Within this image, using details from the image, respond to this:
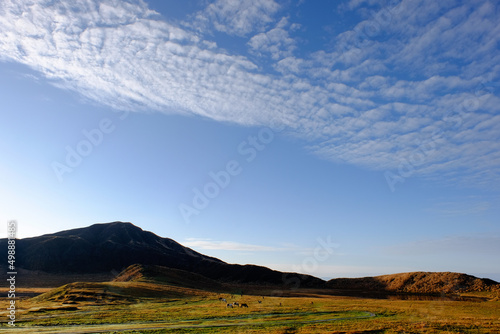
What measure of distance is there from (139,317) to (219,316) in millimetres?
12344

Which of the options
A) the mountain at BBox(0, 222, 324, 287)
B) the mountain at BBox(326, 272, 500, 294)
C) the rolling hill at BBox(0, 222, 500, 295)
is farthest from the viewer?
the mountain at BBox(0, 222, 324, 287)

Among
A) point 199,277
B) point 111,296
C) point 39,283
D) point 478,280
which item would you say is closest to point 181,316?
point 111,296

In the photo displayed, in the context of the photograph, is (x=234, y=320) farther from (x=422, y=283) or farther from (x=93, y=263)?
(x=93, y=263)

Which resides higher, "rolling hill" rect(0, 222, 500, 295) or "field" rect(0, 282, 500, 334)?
"rolling hill" rect(0, 222, 500, 295)

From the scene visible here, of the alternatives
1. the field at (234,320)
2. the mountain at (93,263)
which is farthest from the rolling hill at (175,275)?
the field at (234,320)

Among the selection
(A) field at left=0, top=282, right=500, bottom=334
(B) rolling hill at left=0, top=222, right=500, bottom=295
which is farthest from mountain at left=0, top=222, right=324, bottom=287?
(A) field at left=0, top=282, right=500, bottom=334

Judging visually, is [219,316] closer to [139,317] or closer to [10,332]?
[139,317]

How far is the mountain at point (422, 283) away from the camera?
103425 millimetres

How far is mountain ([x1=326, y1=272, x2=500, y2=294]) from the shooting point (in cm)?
10343

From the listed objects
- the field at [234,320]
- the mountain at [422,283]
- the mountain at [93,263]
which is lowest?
the field at [234,320]

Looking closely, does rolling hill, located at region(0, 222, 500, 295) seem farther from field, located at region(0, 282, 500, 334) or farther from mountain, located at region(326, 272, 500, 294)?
field, located at region(0, 282, 500, 334)

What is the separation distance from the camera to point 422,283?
11344 centimetres

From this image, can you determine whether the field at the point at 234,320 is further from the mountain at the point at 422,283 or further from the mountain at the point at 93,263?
the mountain at the point at 93,263

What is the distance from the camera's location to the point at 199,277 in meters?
132
